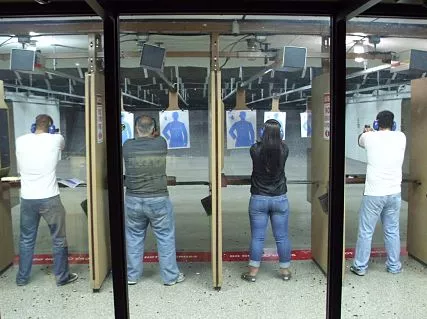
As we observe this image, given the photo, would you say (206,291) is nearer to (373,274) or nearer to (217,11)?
(373,274)

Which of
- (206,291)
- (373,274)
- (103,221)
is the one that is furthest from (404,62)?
(103,221)

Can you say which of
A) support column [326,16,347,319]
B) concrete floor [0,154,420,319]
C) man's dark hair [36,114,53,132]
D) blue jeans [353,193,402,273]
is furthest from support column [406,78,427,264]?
man's dark hair [36,114,53,132]

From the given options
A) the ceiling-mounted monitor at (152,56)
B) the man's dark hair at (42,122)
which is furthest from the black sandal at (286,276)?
the man's dark hair at (42,122)

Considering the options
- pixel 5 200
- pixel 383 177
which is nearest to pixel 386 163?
pixel 383 177

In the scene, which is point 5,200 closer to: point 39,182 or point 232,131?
point 39,182

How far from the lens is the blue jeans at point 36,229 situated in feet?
9.59

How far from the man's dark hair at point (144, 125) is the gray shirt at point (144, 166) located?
2.2 inches

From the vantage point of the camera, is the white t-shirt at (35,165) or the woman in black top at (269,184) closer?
the white t-shirt at (35,165)

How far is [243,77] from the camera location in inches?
207

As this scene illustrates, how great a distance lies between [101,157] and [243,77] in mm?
2891

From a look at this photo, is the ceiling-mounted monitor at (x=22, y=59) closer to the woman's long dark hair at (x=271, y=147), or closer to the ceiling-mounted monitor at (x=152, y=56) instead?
the ceiling-mounted monitor at (x=152, y=56)

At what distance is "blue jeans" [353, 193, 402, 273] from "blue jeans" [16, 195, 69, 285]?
90.6 inches

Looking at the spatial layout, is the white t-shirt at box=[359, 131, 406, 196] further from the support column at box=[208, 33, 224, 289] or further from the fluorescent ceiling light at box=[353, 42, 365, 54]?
the support column at box=[208, 33, 224, 289]

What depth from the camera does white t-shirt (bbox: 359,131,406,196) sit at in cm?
309
